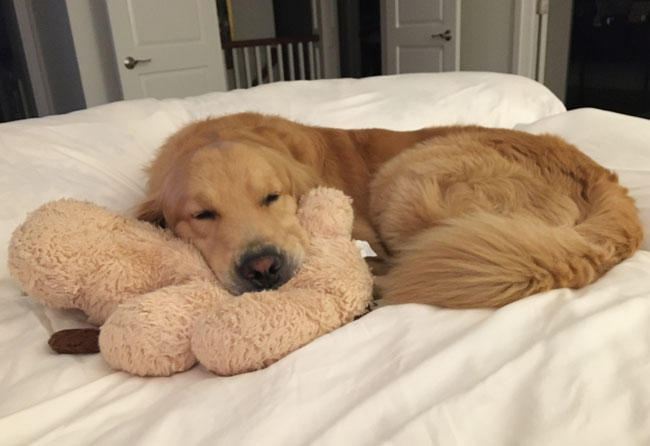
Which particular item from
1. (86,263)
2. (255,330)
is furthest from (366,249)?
(86,263)

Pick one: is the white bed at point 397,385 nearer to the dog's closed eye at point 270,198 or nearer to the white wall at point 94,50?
the dog's closed eye at point 270,198

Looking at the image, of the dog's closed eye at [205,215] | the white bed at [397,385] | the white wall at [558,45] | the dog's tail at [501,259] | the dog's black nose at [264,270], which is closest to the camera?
the white bed at [397,385]

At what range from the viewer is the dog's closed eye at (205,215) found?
44.5 inches

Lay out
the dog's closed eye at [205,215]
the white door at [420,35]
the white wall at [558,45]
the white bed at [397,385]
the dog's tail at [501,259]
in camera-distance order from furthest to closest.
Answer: the white wall at [558,45] → the white door at [420,35] → the dog's closed eye at [205,215] → the dog's tail at [501,259] → the white bed at [397,385]

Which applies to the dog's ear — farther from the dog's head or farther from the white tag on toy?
the white tag on toy

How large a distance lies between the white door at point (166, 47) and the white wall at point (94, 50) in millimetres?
148

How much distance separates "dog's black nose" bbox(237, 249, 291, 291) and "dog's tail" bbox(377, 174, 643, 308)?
0.66 feet

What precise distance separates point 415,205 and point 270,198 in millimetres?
358

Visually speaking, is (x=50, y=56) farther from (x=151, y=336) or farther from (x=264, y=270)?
(x=151, y=336)

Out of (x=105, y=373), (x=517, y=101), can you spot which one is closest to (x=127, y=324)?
(x=105, y=373)

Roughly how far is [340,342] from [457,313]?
20 centimetres

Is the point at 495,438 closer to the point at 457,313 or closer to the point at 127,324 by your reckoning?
the point at 457,313

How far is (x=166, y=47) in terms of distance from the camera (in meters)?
3.90

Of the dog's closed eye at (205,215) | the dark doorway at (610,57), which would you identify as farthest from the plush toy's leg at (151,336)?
the dark doorway at (610,57)
